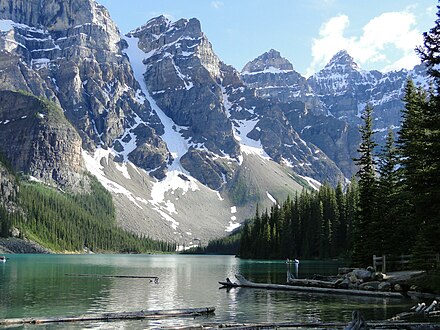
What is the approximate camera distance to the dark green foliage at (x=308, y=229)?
138250 mm

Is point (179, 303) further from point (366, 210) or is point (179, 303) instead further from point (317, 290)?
point (366, 210)

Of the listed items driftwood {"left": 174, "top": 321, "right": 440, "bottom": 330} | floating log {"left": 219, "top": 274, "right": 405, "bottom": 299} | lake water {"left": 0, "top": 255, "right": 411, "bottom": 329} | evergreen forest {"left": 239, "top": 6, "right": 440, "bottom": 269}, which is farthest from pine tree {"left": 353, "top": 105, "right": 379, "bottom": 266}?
driftwood {"left": 174, "top": 321, "right": 440, "bottom": 330}

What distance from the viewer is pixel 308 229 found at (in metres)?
144

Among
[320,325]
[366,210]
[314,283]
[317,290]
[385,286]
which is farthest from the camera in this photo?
[366,210]

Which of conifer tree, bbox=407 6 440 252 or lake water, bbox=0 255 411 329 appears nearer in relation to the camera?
conifer tree, bbox=407 6 440 252

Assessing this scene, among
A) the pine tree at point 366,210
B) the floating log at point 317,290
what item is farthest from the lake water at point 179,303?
the pine tree at point 366,210

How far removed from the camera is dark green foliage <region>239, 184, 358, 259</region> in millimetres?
138250

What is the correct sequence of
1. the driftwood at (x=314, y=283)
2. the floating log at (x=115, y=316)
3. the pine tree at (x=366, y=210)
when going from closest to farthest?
the floating log at (x=115, y=316)
the driftwood at (x=314, y=283)
the pine tree at (x=366, y=210)

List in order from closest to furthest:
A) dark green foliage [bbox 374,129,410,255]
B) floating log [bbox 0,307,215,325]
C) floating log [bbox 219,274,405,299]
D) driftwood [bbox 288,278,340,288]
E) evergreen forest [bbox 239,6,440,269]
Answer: floating log [bbox 0,307,215,325] → evergreen forest [bbox 239,6,440,269] → floating log [bbox 219,274,405,299] → driftwood [bbox 288,278,340,288] → dark green foliage [bbox 374,129,410,255]

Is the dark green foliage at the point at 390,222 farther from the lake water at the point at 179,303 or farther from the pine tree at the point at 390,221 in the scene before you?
the lake water at the point at 179,303

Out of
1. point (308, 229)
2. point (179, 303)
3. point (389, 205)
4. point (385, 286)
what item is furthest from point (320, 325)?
point (308, 229)

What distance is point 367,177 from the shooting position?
64812mm

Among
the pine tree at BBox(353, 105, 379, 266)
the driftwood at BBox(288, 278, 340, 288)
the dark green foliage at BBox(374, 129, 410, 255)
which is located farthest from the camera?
the pine tree at BBox(353, 105, 379, 266)

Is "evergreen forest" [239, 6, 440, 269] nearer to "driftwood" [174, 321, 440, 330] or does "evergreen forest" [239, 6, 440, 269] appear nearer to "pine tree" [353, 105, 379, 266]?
"pine tree" [353, 105, 379, 266]
